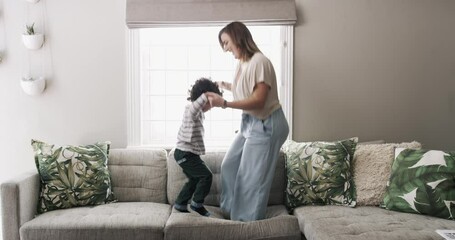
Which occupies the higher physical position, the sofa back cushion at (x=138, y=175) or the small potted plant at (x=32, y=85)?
the small potted plant at (x=32, y=85)

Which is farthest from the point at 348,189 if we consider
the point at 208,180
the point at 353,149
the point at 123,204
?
the point at 123,204

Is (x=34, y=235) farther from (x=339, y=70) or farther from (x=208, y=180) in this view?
(x=339, y=70)

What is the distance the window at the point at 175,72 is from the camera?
3.29 metres

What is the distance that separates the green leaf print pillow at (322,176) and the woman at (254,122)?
0.86 feet

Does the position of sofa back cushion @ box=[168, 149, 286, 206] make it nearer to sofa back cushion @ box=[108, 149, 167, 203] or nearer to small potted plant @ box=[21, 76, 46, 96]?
sofa back cushion @ box=[108, 149, 167, 203]

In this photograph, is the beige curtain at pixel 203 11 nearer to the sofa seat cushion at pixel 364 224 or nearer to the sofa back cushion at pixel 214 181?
the sofa back cushion at pixel 214 181

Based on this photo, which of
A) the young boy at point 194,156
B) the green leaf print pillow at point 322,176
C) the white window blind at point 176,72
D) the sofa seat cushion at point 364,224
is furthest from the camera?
the white window blind at point 176,72

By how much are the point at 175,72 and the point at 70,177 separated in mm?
1141

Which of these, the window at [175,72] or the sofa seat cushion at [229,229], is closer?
the sofa seat cushion at [229,229]

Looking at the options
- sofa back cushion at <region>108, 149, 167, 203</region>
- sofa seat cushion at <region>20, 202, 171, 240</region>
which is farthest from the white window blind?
sofa seat cushion at <region>20, 202, 171, 240</region>

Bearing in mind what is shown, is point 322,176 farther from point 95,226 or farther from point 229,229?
point 95,226

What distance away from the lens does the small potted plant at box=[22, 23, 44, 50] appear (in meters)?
3.11

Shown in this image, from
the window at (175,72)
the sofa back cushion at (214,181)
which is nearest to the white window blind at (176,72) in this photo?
the window at (175,72)

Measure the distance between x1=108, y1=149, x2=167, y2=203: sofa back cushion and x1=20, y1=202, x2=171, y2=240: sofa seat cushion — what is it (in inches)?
14.6
